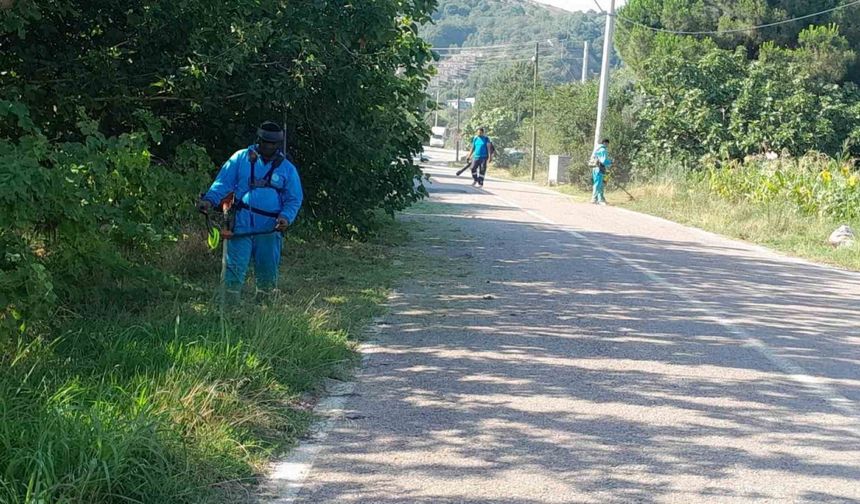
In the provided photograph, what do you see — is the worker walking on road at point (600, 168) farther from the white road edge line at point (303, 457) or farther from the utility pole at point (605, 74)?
the white road edge line at point (303, 457)

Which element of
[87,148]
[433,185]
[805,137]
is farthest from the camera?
[433,185]

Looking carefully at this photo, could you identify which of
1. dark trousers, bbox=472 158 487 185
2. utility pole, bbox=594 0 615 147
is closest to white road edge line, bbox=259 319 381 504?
dark trousers, bbox=472 158 487 185

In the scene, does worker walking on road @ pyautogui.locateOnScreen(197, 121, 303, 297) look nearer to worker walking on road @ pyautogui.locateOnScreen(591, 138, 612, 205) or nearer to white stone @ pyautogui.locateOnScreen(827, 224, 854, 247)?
white stone @ pyautogui.locateOnScreen(827, 224, 854, 247)

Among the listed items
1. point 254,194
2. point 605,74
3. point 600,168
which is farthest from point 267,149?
point 605,74

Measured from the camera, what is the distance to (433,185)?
111 feet

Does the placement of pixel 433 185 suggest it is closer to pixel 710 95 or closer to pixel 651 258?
pixel 710 95

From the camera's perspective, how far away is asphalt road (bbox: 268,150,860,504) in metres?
5.09

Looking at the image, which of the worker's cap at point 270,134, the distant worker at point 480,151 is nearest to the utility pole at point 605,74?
the distant worker at point 480,151

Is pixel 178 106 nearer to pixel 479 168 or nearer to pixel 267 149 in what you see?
pixel 267 149

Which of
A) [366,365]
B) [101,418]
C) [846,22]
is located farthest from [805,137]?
Result: [101,418]

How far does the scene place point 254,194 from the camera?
28.7 ft

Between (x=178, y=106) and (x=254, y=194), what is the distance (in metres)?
3.43

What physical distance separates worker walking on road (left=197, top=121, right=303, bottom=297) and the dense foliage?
586 mm

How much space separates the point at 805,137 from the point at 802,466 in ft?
92.0
